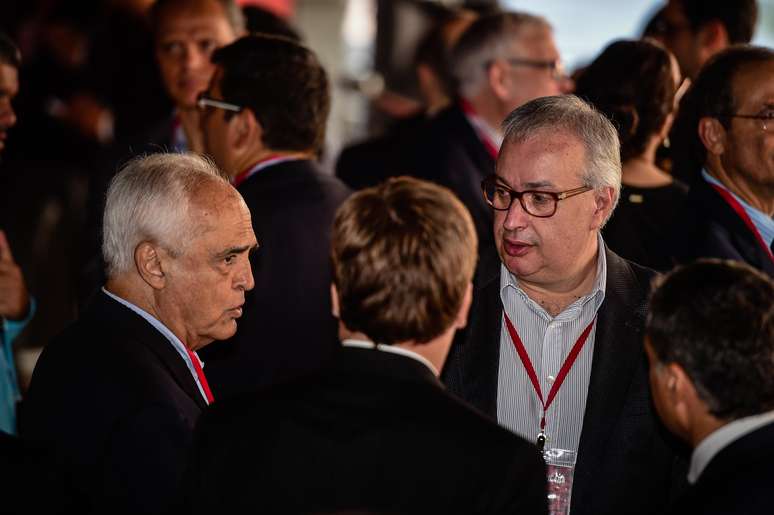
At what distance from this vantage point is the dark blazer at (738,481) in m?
2.02

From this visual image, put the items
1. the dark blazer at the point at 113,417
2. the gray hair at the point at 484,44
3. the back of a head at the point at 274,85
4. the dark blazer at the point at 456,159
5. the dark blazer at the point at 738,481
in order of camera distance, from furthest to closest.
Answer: the gray hair at the point at 484,44, the dark blazer at the point at 456,159, the back of a head at the point at 274,85, the dark blazer at the point at 113,417, the dark blazer at the point at 738,481

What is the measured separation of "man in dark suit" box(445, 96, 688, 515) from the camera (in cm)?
287

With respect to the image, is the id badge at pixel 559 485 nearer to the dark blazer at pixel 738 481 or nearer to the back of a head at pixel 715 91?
the dark blazer at pixel 738 481

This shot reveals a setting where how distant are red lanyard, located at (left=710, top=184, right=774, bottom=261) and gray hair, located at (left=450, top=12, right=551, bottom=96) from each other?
1.83 m

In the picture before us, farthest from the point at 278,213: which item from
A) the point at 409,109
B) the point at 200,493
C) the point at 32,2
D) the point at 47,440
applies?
the point at 32,2

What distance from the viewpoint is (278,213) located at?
3.71 m

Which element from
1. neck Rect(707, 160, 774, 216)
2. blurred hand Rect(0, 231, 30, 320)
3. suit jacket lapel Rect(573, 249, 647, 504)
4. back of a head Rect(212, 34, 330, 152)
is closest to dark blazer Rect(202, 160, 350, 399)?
back of a head Rect(212, 34, 330, 152)

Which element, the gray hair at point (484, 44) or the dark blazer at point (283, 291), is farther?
the gray hair at point (484, 44)

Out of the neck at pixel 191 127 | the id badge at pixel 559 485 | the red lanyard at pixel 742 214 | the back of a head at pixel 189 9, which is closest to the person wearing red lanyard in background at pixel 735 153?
the red lanyard at pixel 742 214

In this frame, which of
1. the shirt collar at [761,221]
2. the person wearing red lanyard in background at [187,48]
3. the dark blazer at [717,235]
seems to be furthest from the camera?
the person wearing red lanyard in background at [187,48]

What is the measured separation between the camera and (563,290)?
304 centimetres

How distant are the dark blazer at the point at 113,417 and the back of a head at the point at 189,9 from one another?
2673 millimetres

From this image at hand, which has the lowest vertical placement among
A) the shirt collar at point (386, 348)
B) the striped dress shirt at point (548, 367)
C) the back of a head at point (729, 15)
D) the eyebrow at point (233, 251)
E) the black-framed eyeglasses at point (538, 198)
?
the striped dress shirt at point (548, 367)

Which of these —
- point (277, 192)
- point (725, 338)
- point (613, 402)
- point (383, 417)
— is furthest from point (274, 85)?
point (725, 338)
